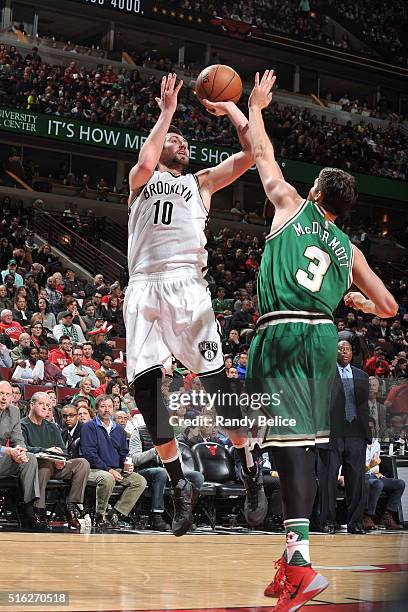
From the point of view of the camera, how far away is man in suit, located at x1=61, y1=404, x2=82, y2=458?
947cm

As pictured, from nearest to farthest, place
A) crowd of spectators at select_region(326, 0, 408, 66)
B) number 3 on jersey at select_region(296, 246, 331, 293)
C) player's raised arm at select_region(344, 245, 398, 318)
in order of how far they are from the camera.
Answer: number 3 on jersey at select_region(296, 246, 331, 293), player's raised arm at select_region(344, 245, 398, 318), crowd of spectators at select_region(326, 0, 408, 66)

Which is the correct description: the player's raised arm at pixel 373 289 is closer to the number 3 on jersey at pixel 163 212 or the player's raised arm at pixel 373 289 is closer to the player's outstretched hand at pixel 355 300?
the player's outstretched hand at pixel 355 300

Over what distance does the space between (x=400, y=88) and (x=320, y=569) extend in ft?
105

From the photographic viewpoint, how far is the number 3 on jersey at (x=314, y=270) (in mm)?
4270

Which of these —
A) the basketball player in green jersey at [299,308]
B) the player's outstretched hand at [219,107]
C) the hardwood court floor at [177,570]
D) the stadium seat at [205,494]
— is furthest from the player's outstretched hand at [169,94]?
the stadium seat at [205,494]

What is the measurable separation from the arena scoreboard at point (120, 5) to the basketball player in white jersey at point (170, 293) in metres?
21.9

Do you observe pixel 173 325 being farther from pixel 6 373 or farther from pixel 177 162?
pixel 6 373

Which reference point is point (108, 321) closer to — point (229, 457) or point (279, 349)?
point (229, 457)

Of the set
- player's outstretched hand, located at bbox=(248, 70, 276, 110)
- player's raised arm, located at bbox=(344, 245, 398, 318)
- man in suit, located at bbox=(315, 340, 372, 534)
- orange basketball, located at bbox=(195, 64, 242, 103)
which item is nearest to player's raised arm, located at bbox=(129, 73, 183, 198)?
orange basketball, located at bbox=(195, 64, 242, 103)

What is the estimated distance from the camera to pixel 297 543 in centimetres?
402

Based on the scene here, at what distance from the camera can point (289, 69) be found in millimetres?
33188

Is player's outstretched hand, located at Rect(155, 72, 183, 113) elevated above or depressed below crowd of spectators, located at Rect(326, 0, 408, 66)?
below

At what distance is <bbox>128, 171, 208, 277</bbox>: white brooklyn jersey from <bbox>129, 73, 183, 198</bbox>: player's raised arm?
16cm

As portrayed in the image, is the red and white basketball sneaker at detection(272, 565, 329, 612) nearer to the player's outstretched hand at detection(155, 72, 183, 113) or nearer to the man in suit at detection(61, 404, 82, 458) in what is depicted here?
the player's outstretched hand at detection(155, 72, 183, 113)
